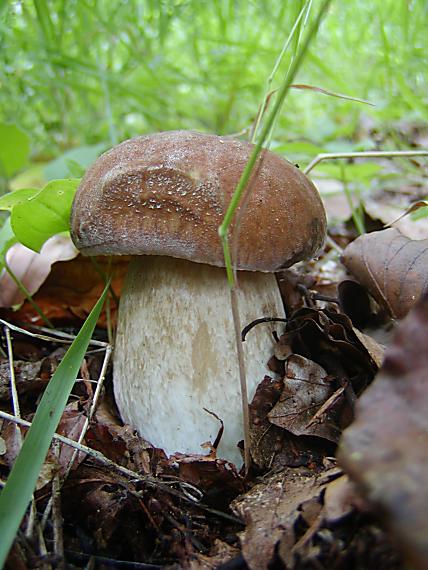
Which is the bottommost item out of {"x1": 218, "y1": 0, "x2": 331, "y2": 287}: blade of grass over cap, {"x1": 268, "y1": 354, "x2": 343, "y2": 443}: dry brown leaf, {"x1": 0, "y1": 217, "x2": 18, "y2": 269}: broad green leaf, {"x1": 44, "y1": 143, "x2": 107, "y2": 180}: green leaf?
{"x1": 268, "y1": 354, "x2": 343, "y2": 443}: dry brown leaf

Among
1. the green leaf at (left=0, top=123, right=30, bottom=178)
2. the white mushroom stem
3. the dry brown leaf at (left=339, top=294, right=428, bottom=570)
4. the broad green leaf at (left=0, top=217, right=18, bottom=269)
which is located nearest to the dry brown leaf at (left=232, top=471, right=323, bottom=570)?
the white mushroom stem

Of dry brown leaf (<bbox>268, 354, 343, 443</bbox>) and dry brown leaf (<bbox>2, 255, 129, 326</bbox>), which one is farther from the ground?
dry brown leaf (<bbox>268, 354, 343, 443</bbox>)

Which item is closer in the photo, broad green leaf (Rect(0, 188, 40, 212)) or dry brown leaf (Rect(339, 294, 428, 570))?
dry brown leaf (Rect(339, 294, 428, 570))

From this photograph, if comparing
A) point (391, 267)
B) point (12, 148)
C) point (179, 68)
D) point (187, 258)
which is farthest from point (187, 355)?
point (179, 68)

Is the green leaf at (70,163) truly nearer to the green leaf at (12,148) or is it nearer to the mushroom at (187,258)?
the green leaf at (12,148)

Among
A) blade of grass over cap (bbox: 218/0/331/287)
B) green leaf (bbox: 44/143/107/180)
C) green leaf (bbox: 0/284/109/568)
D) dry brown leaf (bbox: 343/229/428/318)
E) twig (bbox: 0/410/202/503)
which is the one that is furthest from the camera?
green leaf (bbox: 44/143/107/180)

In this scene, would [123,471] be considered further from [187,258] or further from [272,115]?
[272,115]

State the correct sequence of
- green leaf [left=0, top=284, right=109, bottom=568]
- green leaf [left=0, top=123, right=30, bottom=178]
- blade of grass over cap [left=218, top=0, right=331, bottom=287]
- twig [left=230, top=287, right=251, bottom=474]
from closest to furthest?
1. blade of grass over cap [left=218, top=0, right=331, bottom=287]
2. green leaf [left=0, top=284, right=109, bottom=568]
3. twig [left=230, top=287, right=251, bottom=474]
4. green leaf [left=0, top=123, right=30, bottom=178]

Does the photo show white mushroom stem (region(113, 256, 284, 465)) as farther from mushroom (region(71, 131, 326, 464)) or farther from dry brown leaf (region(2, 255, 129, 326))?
dry brown leaf (region(2, 255, 129, 326))
